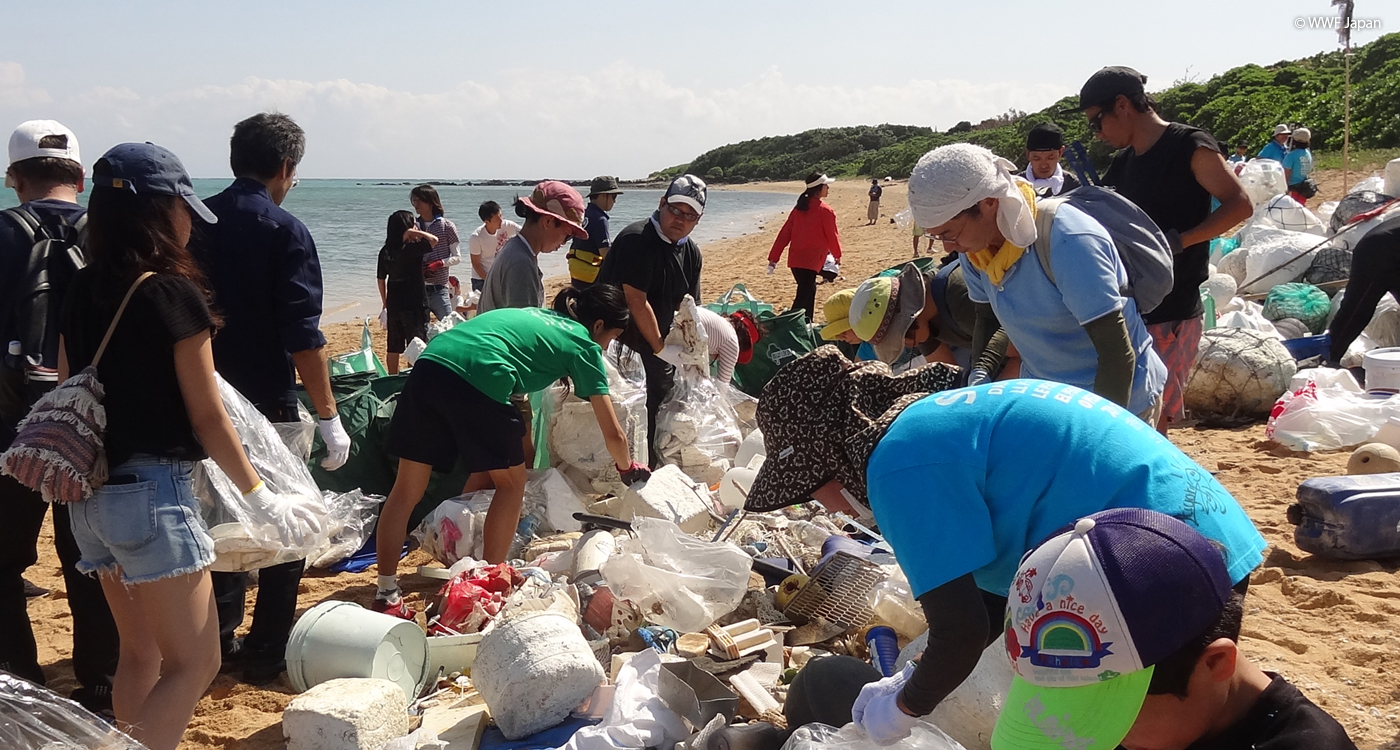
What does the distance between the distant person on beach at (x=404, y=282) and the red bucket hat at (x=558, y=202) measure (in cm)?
284

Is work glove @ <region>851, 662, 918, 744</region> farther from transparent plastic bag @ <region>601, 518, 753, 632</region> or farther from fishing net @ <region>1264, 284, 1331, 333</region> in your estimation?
fishing net @ <region>1264, 284, 1331, 333</region>

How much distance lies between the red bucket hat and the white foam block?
2794 millimetres

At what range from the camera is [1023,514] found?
167 centimetres

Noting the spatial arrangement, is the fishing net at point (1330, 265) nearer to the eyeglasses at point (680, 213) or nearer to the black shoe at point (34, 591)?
the eyeglasses at point (680, 213)

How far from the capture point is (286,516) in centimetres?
302

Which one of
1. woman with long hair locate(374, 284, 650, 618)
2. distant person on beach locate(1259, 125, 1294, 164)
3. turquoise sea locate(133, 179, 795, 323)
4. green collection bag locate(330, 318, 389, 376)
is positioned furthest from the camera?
turquoise sea locate(133, 179, 795, 323)

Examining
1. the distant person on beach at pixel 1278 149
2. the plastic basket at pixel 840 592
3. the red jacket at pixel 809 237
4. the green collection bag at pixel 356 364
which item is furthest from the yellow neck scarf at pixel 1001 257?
the distant person on beach at pixel 1278 149

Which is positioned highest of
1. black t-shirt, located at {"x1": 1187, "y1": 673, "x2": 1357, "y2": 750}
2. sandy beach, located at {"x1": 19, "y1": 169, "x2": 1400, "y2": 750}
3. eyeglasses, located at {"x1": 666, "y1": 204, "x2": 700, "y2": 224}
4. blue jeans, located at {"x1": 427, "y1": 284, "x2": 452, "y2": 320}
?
eyeglasses, located at {"x1": 666, "y1": 204, "x2": 700, "y2": 224}

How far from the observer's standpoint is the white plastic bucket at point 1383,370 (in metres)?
5.59

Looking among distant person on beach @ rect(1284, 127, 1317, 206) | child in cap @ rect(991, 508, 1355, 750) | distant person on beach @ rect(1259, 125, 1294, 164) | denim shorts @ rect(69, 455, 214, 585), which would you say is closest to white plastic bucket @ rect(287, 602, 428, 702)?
denim shorts @ rect(69, 455, 214, 585)

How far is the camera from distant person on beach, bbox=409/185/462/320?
8641 mm

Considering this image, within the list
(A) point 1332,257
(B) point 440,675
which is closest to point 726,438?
(B) point 440,675

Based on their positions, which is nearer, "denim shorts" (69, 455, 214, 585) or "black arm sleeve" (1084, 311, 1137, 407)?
"denim shorts" (69, 455, 214, 585)

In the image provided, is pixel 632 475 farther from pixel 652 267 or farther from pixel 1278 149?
pixel 1278 149
